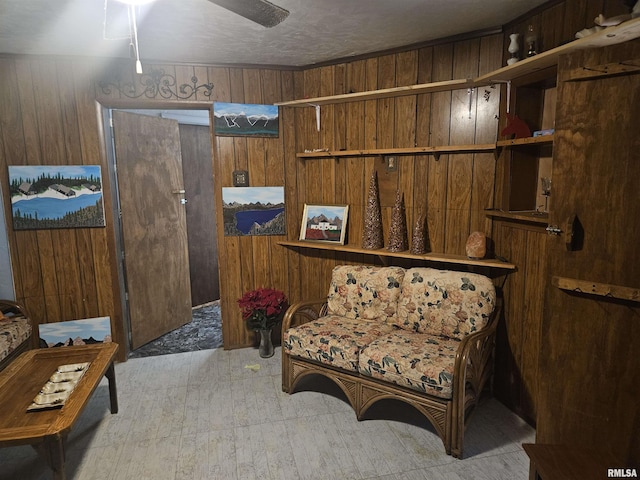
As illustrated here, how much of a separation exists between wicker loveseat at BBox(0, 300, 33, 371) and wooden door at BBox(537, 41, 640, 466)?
3195 millimetres

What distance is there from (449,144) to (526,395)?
5.50 feet

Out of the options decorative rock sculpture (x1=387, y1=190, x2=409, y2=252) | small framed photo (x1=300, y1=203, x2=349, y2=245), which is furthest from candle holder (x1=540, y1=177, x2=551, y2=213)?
small framed photo (x1=300, y1=203, x2=349, y2=245)

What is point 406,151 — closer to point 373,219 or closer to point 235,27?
point 373,219

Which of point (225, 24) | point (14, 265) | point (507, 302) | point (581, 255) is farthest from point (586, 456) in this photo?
point (14, 265)

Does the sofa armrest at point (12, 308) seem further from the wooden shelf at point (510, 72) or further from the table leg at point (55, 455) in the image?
the wooden shelf at point (510, 72)

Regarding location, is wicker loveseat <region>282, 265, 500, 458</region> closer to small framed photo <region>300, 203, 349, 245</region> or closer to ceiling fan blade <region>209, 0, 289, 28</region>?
small framed photo <region>300, 203, 349, 245</region>

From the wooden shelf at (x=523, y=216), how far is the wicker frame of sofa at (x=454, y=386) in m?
0.57

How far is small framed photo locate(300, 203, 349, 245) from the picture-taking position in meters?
3.35

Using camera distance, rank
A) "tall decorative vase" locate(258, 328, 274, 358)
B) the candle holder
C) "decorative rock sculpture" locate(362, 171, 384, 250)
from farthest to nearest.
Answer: "tall decorative vase" locate(258, 328, 274, 358)
"decorative rock sculpture" locate(362, 171, 384, 250)
the candle holder

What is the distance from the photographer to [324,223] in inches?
135

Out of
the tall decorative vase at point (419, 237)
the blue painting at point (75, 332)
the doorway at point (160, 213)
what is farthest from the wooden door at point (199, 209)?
the tall decorative vase at point (419, 237)

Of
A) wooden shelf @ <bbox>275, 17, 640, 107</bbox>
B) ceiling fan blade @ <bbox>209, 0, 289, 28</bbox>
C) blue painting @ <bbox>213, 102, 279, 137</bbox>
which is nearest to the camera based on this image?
ceiling fan blade @ <bbox>209, 0, 289, 28</bbox>


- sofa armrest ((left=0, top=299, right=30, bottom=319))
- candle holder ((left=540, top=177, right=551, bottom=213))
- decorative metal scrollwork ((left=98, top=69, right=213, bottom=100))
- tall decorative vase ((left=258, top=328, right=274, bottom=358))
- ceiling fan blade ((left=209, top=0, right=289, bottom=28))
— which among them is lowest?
tall decorative vase ((left=258, top=328, right=274, bottom=358))

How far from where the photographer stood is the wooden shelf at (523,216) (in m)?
2.17
